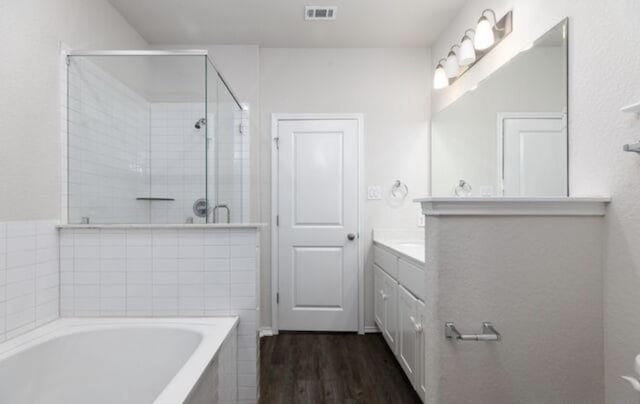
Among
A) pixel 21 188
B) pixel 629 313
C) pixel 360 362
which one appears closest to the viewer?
pixel 629 313

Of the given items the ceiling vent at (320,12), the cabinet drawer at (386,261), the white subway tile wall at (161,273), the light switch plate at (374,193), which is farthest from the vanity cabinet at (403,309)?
the ceiling vent at (320,12)

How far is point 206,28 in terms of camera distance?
8.79ft

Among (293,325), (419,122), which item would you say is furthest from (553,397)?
(419,122)

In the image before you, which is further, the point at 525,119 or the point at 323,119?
the point at 323,119

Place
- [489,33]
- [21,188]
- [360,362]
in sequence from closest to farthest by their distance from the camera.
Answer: [21,188]
[489,33]
[360,362]

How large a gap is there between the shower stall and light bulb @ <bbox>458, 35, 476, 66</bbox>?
5.31ft

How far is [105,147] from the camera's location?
6.84 feet

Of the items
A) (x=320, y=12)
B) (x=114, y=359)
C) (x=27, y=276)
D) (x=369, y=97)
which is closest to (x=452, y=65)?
(x=369, y=97)

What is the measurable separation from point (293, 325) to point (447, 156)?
6.38 ft

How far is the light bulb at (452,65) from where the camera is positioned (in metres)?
2.39

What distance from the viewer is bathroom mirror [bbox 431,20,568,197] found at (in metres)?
1.46

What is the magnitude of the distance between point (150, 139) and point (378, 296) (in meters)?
2.17

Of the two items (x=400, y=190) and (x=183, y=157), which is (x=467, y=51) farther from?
(x=183, y=157)

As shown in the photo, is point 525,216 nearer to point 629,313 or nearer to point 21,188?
point 629,313
